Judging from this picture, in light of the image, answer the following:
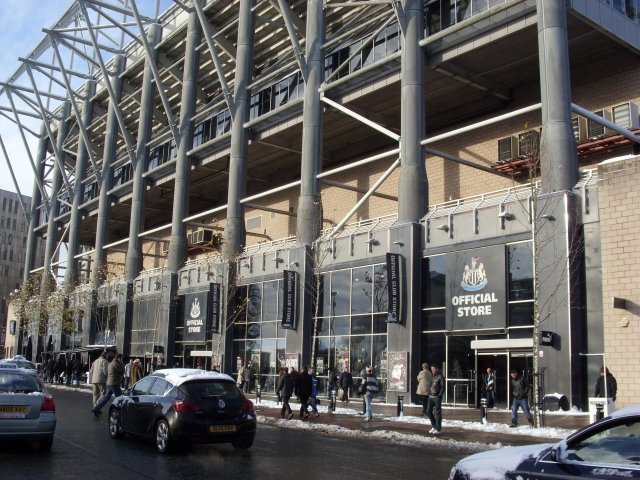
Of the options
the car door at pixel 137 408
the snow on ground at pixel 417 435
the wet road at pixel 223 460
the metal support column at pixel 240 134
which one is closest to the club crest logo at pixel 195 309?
A: the metal support column at pixel 240 134

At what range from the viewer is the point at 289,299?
108 feet

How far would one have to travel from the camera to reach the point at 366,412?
2017 centimetres

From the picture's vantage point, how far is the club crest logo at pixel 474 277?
2523 centimetres

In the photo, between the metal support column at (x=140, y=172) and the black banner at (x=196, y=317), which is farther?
the metal support column at (x=140, y=172)

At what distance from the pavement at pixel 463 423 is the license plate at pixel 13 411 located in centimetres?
883

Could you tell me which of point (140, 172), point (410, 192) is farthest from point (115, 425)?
point (140, 172)

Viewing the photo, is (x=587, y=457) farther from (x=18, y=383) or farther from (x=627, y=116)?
(x=627, y=116)

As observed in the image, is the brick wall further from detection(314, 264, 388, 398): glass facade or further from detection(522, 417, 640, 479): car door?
detection(522, 417, 640, 479): car door

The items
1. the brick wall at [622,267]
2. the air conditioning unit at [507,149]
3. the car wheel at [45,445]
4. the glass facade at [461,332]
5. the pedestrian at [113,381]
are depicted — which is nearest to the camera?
the car wheel at [45,445]

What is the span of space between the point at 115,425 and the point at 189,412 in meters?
2.91

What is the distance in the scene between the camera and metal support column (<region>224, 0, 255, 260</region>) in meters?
39.3

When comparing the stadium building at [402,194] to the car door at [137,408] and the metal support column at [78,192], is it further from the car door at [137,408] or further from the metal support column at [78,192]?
the car door at [137,408]

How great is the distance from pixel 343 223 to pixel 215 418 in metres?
20.2

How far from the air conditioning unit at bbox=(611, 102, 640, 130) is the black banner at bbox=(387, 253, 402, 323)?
10633 millimetres
